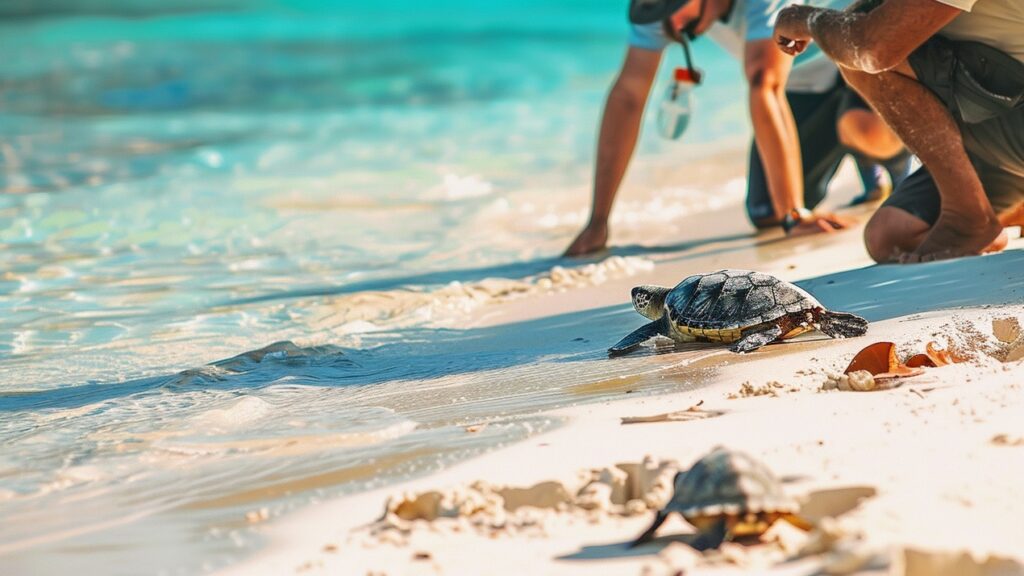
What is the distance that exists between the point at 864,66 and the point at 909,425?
1.68 metres

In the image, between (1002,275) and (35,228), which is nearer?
(1002,275)

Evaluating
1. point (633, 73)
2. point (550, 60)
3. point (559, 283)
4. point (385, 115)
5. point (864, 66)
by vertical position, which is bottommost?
point (559, 283)

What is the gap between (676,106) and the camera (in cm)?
559

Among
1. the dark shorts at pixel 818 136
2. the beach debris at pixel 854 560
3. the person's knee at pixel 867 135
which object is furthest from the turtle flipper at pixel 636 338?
the person's knee at pixel 867 135

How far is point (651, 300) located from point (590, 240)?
1.86 m

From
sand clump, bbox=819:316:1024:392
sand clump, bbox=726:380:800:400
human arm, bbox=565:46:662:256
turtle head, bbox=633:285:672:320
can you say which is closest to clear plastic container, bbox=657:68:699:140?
human arm, bbox=565:46:662:256

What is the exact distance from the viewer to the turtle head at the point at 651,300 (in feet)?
11.8

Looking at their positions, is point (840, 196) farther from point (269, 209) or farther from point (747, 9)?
point (269, 209)

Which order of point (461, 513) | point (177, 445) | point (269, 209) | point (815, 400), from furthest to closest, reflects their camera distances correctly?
1. point (269, 209)
2. point (177, 445)
3. point (815, 400)
4. point (461, 513)

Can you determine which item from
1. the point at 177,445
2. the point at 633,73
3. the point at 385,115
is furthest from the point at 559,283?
the point at 385,115

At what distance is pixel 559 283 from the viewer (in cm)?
486

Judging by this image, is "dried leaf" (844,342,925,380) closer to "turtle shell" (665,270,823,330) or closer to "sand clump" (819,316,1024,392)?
"sand clump" (819,316,1024,392)

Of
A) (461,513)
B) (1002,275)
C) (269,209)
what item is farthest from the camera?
(269,209)

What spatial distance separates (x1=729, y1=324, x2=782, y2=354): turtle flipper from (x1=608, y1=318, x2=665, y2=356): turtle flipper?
0.87 feet
